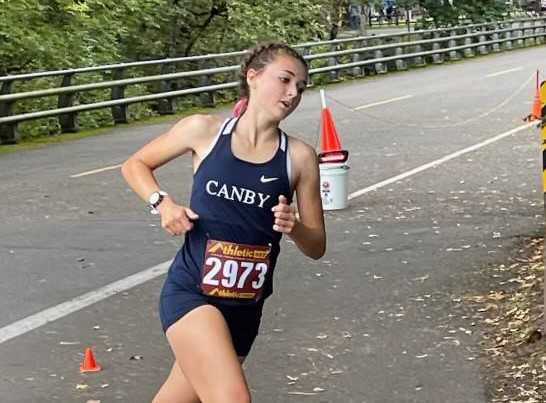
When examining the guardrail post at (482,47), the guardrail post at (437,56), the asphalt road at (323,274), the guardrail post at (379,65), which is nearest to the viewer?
the asphalt road at (323,274)

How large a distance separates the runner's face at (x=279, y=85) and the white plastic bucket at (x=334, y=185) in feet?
23.4

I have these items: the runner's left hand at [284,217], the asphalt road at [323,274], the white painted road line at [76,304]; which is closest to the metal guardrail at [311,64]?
the asphalt road at [323,274]

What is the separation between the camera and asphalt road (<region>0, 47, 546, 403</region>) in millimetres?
6234

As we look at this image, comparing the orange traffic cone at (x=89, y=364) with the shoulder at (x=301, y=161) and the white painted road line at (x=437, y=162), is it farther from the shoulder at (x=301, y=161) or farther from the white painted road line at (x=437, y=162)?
the white painted road line at (x=437, y=162)

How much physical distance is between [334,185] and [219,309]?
24.1 feet

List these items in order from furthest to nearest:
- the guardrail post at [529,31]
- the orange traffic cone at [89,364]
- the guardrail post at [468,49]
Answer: the guardrail post at [529,31] < the guardrail post at [468,49] < the orange traffic cone at [89,364]

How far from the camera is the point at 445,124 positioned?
19.7m

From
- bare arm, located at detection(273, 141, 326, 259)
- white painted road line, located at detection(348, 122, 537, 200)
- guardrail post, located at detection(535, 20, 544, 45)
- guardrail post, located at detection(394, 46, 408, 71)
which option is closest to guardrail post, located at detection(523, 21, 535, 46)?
guardrail post, located at detection(535, 20, 544, 45)

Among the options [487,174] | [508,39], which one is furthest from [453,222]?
[508,39]

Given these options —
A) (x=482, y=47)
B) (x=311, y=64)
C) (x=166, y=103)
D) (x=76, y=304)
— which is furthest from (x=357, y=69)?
(x=76, y=304)

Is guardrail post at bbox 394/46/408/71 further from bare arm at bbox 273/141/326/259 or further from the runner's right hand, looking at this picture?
the runner's right hand

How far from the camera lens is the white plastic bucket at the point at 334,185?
11.3 m

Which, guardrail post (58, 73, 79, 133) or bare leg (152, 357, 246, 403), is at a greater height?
bare leg (152, 357, 246, 403)

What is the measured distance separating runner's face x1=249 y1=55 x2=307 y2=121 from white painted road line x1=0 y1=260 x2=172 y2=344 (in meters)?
3.47
